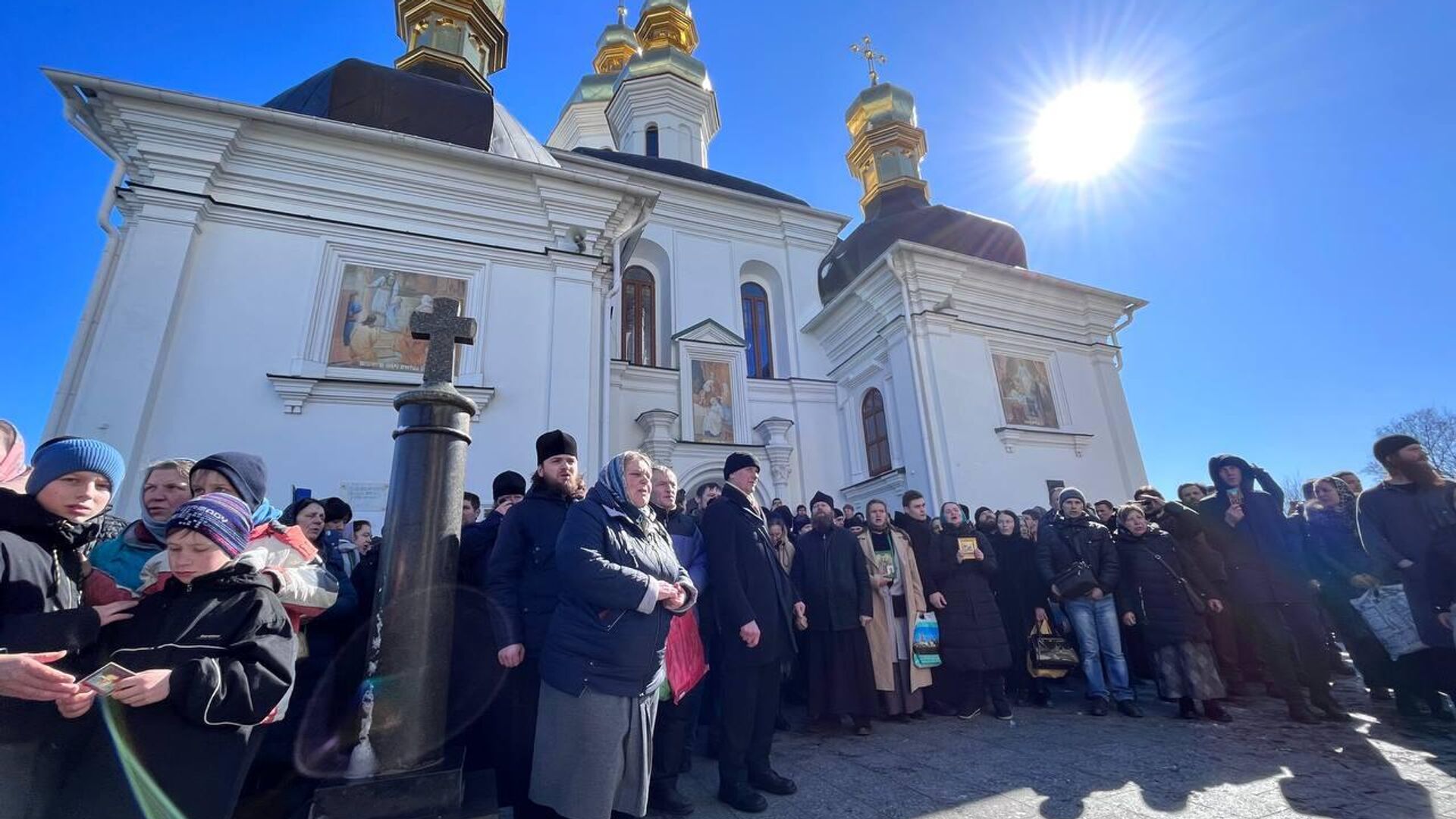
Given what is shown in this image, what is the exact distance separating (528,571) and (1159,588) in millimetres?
4660

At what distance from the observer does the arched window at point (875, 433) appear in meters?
12.6

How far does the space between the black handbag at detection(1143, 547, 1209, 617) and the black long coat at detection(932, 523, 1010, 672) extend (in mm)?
1214

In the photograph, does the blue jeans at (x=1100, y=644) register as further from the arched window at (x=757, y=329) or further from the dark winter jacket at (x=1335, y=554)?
the arched window at (x=757, y=329)

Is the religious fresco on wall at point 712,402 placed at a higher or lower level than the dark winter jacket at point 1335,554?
higher

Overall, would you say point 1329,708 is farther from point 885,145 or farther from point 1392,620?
point 885,145

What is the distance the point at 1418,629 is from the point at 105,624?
20.6ft

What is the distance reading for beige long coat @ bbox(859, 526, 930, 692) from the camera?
4.49 meters

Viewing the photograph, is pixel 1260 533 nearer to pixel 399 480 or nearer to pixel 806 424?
pixel 399 480

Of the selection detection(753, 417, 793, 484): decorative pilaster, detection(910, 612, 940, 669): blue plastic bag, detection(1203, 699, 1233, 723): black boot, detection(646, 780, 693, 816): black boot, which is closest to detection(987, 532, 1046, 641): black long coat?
detection(910, 612, 940, 669): blue plastic bag

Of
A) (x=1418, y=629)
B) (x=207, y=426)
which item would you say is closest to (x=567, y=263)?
(x=207, y=426)

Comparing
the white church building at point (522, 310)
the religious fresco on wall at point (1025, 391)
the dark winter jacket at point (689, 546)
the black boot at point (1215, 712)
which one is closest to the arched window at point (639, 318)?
the white church building at point (522, 310)

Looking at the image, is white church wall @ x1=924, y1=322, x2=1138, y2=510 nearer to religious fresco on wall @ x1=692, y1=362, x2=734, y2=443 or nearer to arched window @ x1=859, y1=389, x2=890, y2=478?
arched window @ x1=859, y1=389, x2=890, y2=478

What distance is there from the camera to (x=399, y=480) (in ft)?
7.92

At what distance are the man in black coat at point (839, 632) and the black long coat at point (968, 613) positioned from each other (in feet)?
2.26
